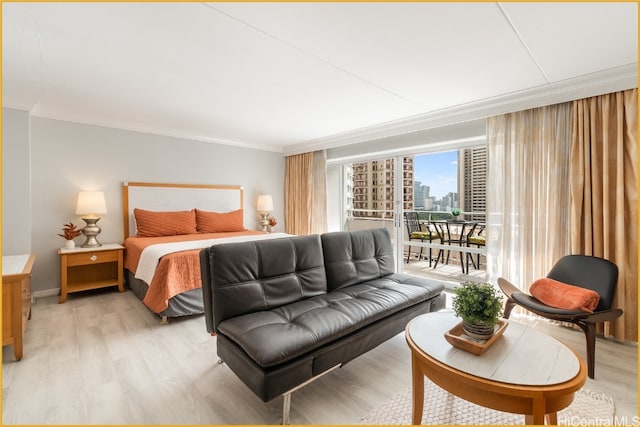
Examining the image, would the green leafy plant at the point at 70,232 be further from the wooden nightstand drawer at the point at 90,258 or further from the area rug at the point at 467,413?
the area rug at the point at 467,413

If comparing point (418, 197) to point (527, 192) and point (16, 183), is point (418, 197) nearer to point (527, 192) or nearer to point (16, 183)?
point (527, 192)

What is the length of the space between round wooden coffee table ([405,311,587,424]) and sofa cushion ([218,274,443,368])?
0.43 m

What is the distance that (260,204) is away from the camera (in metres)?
5.24

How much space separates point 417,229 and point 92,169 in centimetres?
469

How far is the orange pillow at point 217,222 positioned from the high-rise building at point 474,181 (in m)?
3.49

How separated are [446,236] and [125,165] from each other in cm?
482

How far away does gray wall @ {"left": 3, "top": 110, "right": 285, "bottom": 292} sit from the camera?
3.50 m

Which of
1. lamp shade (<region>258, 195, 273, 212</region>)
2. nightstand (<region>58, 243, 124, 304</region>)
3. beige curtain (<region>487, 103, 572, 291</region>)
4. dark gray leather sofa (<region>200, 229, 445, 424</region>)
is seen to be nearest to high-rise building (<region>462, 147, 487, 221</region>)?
beige curtain (<region>487, 103, 572, 291</region>)

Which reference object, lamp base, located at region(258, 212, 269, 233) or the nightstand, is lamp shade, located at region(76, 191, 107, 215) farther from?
lamp base, located at region(258, 212, 269, 233)

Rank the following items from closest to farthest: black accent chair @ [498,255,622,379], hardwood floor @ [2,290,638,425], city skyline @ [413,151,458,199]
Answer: hardwood floor @ [2,290,638,425], black accent chair @ [498,255,622,379], city skyline @ [413,151,458,199]

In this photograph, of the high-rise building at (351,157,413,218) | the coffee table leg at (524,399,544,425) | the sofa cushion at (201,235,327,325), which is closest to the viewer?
the coffee table leg at (524,399,544,425)

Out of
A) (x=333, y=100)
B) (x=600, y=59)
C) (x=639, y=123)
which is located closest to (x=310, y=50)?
(x=333, y=100)

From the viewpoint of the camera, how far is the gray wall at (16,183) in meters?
3.09

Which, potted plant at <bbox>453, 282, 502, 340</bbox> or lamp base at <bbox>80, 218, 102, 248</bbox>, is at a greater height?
lamp base at <bbox>80, 218, 102, 248</bbox>
